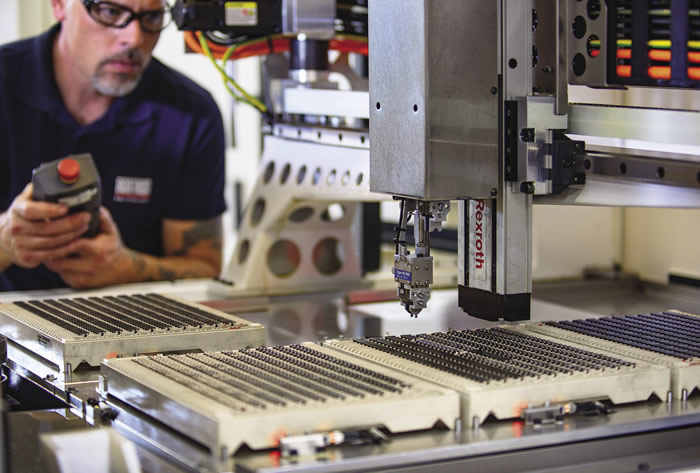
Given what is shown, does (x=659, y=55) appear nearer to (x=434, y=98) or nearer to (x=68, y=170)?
(x=434, y=98)

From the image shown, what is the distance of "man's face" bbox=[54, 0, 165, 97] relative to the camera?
3.36 meters

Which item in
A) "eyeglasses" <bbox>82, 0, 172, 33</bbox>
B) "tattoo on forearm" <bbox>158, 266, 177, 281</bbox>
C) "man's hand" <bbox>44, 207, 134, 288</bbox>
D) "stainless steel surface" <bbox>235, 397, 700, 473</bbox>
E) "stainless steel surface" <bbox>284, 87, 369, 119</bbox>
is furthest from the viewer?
"tattoo on forearm" <bbox>158, 266, 177, 281</bbox>

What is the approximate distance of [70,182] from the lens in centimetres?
264

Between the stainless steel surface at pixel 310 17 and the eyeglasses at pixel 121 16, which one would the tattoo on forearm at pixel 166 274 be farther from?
the stainless steel surface at pixel 310 17

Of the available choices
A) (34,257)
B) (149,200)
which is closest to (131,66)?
(149,200)

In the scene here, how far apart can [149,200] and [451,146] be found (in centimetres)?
214

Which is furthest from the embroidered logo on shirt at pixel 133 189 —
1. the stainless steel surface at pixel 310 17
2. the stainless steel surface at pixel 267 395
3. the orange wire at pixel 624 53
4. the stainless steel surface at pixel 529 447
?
the stainless steel surface at pixel 529 447

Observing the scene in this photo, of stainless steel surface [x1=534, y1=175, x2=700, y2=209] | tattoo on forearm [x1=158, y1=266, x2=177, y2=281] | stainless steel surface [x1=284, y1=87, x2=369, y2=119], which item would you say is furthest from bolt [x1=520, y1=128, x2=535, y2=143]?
tattoo on forearm [x1=158, y1=266, x2=177, y2=281]

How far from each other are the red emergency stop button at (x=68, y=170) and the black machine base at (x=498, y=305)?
1186 mm

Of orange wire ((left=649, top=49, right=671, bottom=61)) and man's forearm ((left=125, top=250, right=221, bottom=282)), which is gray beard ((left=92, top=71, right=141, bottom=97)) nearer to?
man's forearm ((left=125, top=250, right=221, bottom=282))

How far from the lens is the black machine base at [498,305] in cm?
173

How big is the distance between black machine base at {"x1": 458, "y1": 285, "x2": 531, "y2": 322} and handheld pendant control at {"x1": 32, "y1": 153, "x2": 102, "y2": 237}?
3.90 ft

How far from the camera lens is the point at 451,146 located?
1628 millimetres

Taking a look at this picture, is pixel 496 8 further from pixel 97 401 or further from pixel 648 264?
pixel 648 264
